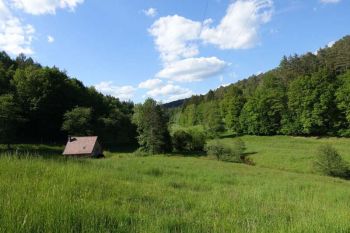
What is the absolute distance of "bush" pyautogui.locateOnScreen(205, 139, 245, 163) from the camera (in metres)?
63.9

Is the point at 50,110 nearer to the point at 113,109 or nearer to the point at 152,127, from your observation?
the point at 113,109

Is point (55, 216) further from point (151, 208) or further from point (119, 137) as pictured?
point (119, 137)

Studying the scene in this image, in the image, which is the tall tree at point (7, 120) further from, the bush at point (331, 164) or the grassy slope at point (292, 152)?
the bush at point (331, 164)

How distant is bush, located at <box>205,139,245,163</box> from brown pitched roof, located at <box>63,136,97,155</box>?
845 inches

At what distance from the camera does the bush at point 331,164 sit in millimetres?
43906

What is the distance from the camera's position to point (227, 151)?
6519 centimetres

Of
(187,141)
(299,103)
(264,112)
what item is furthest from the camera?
(264,112)

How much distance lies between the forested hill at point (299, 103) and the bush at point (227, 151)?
72.6ft

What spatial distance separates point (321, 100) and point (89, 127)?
5064 centimetres

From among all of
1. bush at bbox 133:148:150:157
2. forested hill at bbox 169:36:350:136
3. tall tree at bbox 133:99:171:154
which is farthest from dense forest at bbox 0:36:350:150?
bush at bbox 133:148:150:157

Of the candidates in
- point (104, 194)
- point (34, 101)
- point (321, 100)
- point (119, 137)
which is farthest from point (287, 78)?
point (104, 194)

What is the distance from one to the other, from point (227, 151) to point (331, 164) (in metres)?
23.3

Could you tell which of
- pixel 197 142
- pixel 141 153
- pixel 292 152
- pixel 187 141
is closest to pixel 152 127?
pixel 141 153

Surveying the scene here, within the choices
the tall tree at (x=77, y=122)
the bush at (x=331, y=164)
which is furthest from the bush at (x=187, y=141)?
the bush at (x=331, y=164)
